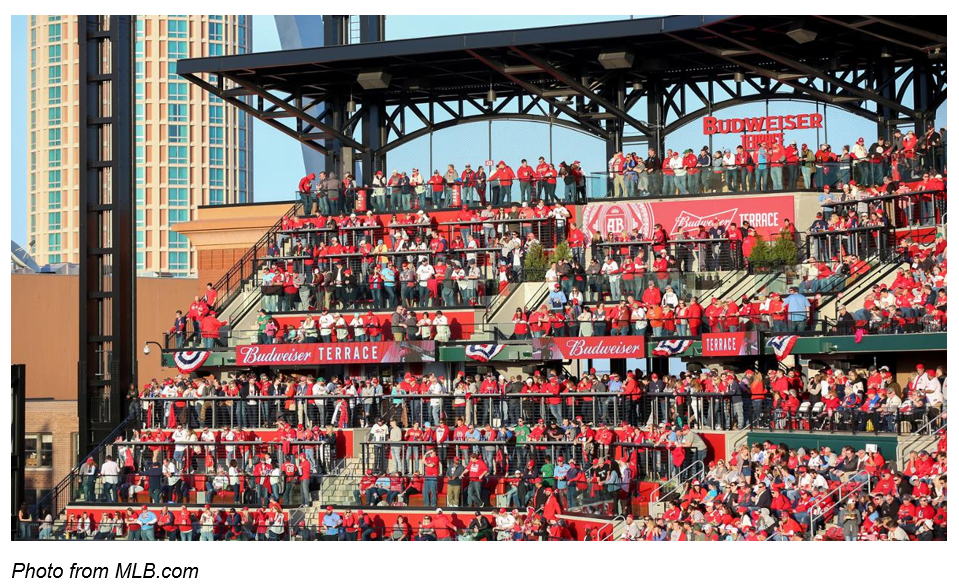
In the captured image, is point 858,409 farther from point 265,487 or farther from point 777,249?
point 265,487

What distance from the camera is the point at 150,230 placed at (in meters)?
132

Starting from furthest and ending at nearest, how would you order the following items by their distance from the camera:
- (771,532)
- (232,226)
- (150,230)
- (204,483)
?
(150,230) < (232,226) < (204,483) < (771,532)

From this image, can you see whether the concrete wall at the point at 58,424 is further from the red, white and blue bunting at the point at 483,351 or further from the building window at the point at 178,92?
the building window at the point at 178,92

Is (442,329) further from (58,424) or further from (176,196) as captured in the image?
(176,196)

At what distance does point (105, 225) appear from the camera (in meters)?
41.1

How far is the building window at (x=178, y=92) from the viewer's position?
429ft

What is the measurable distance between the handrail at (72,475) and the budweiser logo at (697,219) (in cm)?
1332

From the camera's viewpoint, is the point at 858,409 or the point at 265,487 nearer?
the point at 858,409

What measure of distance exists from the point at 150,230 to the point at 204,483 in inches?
3962

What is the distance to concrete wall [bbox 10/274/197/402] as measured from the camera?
57.2 m

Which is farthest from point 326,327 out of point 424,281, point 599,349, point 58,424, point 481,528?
point 58,424
